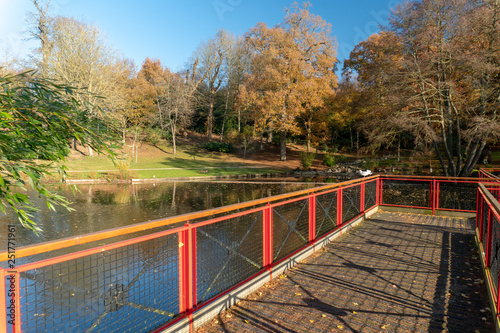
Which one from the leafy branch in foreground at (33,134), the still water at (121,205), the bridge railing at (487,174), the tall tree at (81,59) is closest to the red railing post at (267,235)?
the leafy branch in foreground at (33,134)

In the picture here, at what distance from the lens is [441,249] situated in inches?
243

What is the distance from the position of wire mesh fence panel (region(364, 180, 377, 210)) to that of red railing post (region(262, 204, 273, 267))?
19.0ft

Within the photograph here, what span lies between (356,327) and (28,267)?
317 centimetres

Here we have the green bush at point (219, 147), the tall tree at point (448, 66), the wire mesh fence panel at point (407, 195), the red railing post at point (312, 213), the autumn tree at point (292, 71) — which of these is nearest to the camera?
the red railing post at point (312, 213)

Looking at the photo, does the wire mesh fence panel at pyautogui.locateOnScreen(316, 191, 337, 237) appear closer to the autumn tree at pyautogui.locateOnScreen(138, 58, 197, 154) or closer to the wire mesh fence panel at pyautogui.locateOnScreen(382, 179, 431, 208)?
the wire mesh fence panel at pyautogui.locateOnScreen(382, 179, 431, 208)

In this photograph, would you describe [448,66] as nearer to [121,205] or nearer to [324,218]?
A: [324,218]

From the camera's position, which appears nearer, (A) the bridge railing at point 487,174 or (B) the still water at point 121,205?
(B) the still water at point 121,205

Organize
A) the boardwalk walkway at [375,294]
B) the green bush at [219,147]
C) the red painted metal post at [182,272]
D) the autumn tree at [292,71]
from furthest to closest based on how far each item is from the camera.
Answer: the green bush at [219,147] → the autumn tree at [292,71] → the boardwalk walkway at [375,294] → the red painted metal post at [182,272]

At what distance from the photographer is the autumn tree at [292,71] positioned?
32125 millimetres

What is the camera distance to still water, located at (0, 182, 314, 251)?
9.93 m

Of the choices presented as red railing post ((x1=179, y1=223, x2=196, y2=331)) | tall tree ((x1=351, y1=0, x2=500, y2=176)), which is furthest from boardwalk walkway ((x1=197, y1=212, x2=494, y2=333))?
tall tree ((x1=351, y1=0, x2=500, y2=176))

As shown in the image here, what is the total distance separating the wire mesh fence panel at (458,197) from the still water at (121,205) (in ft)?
26.3

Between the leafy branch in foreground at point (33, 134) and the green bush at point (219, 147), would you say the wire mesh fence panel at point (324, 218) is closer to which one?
the leafy branch in foreground at point (33, 134)

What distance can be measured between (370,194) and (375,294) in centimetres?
604
